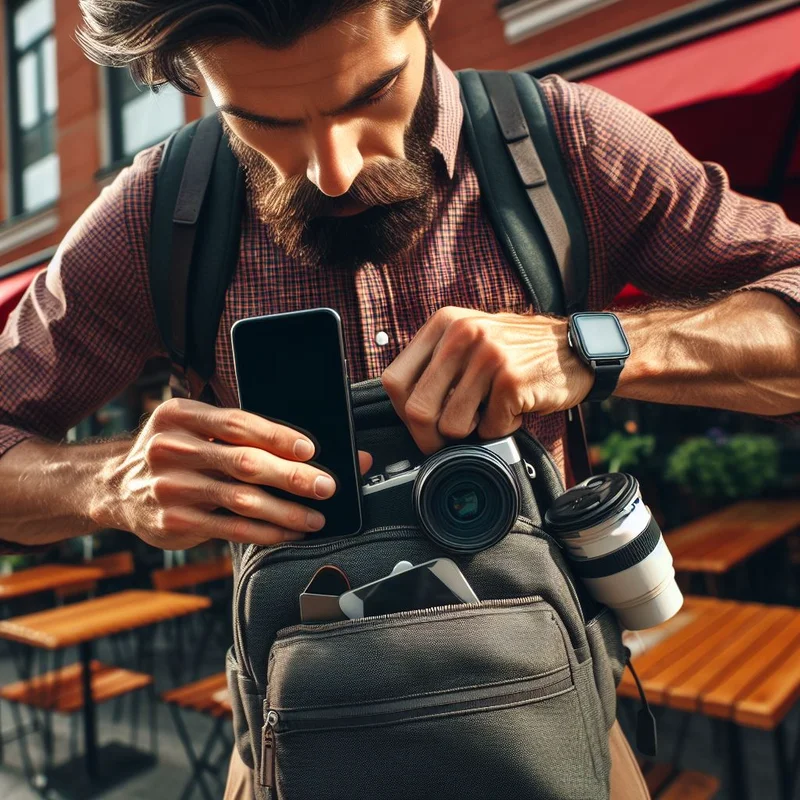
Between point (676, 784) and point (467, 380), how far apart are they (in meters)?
2.40

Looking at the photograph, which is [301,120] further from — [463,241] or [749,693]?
[749,693]

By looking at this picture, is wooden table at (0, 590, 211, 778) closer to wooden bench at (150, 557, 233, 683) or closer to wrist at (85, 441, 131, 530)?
wooden bench at (150, 557, 233, 683)

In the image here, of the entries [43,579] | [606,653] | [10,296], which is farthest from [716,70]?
[43,579]

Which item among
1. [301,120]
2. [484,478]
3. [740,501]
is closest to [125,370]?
[301,120]

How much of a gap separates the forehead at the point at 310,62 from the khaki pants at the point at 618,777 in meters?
0.90

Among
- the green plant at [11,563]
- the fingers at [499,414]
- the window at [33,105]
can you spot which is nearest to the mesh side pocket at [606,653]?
the fingers at [499,414]

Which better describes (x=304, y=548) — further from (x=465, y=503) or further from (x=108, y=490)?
(x=108, y=490)

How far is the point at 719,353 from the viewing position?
3.25 ft

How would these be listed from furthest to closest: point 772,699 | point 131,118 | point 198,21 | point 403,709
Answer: point 131,118 → point 772,699 → point 198,21 → point 403,709

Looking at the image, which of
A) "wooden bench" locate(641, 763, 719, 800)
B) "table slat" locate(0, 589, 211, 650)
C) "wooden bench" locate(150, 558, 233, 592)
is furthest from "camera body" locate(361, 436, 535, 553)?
"wooden bench" locate(150, 558, 233, 592)

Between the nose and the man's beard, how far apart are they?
5 cm

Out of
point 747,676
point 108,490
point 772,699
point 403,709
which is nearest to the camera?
point 403,709

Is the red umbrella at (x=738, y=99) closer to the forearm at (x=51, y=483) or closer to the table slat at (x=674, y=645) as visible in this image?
the table slat at (x=674, y=645)

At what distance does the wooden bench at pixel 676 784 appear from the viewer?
2.52 metres
